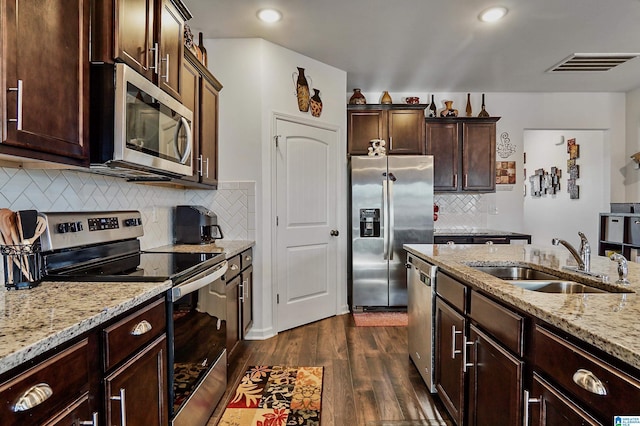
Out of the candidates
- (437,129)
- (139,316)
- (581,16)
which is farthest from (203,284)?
(437,129)

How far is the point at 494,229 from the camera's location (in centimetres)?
488

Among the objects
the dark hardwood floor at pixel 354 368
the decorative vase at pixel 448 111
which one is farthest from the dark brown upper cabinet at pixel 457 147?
the dark hardwood floor at pixel 354 368

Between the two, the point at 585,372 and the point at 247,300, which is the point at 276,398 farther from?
the point at 585,372

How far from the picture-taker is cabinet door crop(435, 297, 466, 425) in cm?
175

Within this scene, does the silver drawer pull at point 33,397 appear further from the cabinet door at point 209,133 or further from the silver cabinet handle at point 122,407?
the cabinet door at point 209,133

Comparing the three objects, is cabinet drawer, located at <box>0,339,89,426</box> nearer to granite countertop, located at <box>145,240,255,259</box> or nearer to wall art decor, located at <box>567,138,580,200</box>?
granite countertop, located at <box>145,240,255,259</box>

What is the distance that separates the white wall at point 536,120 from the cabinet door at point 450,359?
3.30 meters

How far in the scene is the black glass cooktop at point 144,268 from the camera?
4.67 feet

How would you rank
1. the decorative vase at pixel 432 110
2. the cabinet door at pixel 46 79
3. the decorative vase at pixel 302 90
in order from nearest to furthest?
the cabinet door at pixel 46 79, the decorative vase at pixel 302 90, the decorative vase at pixel 432 110

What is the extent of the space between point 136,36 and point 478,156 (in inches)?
159

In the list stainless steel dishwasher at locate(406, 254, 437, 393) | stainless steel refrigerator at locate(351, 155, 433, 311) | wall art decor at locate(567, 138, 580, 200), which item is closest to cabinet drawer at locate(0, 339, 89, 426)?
stainless steel dishwasher at locate(406, 254, 437, 393)

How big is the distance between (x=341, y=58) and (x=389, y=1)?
1.07 meters

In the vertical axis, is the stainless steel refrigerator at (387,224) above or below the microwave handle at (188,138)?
below

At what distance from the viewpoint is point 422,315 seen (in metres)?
2.37
